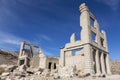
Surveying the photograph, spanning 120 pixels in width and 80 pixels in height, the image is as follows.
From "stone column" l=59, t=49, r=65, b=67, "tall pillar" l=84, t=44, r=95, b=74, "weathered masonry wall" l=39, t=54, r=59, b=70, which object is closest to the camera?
"tall pillar" l=84, t=44, r=95, b=74

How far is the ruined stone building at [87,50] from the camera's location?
69.0ft

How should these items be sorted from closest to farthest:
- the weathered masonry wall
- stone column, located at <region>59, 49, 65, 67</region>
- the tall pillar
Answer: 1. the tall pillar
2. stone column, located at <region>59, 49, 65, 67</region>
3. the weathered masonry wall

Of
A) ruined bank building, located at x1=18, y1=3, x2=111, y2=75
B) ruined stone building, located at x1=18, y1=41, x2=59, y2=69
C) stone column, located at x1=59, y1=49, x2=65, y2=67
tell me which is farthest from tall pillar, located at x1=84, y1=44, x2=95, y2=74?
ruined stone building, located at x1=18, y1=41, x2=59, y2=69

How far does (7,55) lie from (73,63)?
95.6 ft

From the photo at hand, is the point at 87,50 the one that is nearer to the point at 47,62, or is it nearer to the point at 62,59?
the point at 62,59

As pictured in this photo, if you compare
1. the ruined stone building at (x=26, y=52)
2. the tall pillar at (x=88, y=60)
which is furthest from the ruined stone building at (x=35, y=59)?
the tall pillar at (x=88, y=60)

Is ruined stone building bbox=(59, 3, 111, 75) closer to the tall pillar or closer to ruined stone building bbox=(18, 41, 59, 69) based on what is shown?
the tall pillar

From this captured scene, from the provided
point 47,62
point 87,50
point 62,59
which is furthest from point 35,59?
point 87,50

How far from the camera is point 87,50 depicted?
21.1 metres

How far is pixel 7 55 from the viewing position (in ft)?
147

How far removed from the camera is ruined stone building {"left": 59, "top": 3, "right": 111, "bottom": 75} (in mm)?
21031

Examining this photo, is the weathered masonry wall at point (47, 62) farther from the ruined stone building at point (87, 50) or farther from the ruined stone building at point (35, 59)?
the ruined stone building at point (87, 50)

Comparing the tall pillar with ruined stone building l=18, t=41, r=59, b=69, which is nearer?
the tall pillar

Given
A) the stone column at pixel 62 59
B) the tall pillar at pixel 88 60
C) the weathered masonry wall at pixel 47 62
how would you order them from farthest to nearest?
the weathered masonry wall at pixel 47 62 → the stone column at pixel 62 59 → the tall pillar at pixel 88 60
